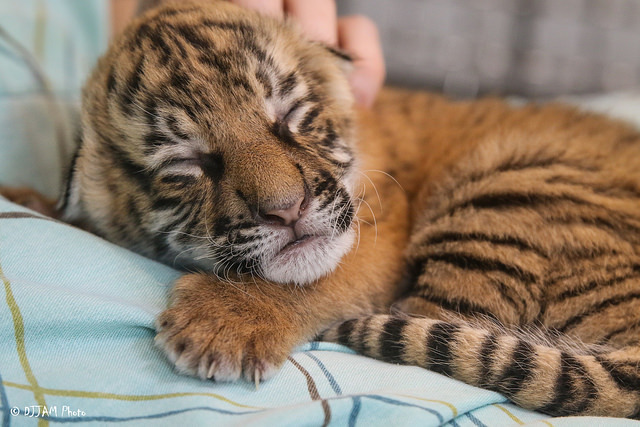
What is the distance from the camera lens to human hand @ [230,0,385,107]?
2.12 metres

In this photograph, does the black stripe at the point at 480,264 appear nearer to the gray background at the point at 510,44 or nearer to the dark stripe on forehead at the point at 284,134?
the dark stripe on forehead at the point at 284,134

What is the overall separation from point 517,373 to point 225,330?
785 mm

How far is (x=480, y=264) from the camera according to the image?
1.68m

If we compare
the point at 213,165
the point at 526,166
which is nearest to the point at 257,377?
the point at 213,165

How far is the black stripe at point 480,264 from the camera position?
1622 mm

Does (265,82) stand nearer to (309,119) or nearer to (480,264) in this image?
(309,119)

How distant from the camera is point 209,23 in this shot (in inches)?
66.4

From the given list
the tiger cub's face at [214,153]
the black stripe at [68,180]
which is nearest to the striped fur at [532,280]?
the tiger cub's face at [214,153]

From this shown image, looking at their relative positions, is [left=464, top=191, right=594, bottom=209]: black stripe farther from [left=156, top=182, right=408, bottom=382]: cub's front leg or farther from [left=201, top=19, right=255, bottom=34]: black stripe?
[left=201, top=19, right=255, bottom=34]: black stripe

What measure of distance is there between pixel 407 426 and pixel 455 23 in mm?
3884

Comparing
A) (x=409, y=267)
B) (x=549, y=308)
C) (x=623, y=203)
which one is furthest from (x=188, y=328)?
(x=623, y=203)

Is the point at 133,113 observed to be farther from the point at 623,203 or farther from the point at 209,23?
the point at 623,203

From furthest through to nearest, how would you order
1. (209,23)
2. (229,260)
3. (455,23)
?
1. (455,23)
2. (209,23)
3. (229,260)

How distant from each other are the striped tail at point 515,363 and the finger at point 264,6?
1241 mm
